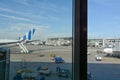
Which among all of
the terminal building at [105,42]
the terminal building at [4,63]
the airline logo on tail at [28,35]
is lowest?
the terminal building at [4,63]

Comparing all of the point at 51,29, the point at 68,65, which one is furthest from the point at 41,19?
the point at 68,65

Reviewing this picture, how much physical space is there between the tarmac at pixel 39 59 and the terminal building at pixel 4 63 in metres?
0.04

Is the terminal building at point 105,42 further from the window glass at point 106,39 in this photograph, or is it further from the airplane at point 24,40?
the airplane at point 24,40

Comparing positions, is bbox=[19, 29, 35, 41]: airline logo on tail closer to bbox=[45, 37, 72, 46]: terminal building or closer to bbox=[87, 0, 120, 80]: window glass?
bbox=[45, 37, 72, 46]: terminal building

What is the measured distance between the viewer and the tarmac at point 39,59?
5.21ft

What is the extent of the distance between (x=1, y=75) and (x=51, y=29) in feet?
2.33

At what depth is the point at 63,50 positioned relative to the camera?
1638 mm

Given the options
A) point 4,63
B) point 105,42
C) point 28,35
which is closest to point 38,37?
point 28,35

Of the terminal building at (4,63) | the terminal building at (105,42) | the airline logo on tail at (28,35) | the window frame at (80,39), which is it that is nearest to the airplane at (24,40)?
the airline logo on tail at (28,35)

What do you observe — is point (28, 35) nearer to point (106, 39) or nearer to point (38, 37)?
point (38, 37)

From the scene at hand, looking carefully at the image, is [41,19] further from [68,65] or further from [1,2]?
[68,65]

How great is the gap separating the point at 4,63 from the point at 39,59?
363 mm

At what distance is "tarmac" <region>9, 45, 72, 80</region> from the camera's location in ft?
5.21

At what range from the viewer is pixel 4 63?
61.8 inches
